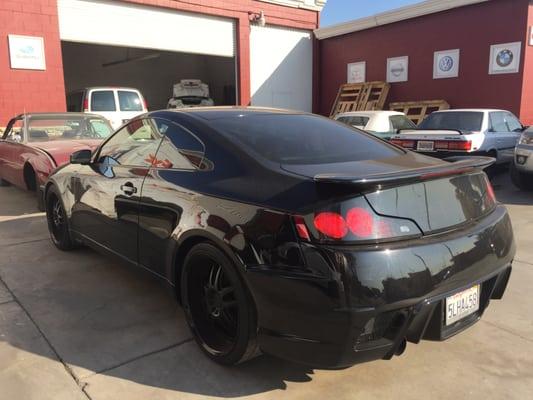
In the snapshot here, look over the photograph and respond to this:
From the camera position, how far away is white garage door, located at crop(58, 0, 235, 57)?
511 inches

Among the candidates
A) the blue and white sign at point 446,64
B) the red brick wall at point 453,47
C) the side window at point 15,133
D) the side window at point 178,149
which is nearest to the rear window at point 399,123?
the red brick wall at point 453,47

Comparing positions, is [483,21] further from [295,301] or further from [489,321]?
[295,301]

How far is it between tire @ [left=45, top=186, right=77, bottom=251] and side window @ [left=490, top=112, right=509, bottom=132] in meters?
7.80

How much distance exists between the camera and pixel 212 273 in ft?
9.26

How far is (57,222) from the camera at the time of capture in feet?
16.1

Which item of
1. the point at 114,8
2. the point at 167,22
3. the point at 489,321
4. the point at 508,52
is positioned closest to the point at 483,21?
the point at 508,52

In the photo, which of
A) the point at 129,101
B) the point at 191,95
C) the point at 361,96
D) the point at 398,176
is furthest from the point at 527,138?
the point at 191,95

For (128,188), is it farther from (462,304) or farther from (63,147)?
(63,147)

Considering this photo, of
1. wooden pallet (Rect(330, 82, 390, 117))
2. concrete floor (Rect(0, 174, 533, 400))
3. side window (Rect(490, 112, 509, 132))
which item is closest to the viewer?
concrete floor (Rect(0, 174, 533, 400))

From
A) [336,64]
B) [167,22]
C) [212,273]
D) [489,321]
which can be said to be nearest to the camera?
[212,273]

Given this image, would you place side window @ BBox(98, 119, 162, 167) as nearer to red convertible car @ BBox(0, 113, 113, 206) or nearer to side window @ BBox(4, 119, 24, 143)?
red convertible car @ BBox(0, 113, 113, 206)

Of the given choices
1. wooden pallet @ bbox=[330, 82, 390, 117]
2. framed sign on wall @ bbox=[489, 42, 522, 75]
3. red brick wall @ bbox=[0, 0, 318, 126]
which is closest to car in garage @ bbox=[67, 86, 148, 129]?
red brick wall @ bbox=[0, 0, 318, 126]

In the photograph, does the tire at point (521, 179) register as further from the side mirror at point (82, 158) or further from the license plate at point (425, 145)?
the side mirror at point (82, 158)

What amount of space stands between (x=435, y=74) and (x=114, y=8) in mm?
9660
